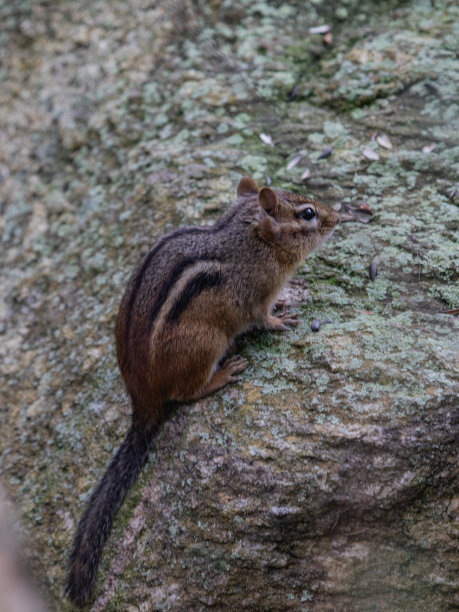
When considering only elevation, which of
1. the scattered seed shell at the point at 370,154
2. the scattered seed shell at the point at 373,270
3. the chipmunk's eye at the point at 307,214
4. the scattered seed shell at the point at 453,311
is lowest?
the scattered seed shell at the point at 453,311

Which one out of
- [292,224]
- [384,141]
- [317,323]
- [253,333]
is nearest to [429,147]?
[384,141]

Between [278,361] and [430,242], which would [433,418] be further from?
[430,242]

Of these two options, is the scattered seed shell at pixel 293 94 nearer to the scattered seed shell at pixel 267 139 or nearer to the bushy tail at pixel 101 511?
the scattered seed shell at pixel 267 139

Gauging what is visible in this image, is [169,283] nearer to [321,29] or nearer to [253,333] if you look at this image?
[253,333]

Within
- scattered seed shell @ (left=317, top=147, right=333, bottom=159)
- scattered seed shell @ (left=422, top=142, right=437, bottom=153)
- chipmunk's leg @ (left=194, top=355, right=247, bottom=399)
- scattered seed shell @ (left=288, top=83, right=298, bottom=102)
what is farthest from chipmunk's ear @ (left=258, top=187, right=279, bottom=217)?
scattered seed shell @ (left=288, top=83, right=298, bottom=102)

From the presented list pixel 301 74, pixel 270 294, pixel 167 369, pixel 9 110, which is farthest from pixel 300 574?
pixel 9 110

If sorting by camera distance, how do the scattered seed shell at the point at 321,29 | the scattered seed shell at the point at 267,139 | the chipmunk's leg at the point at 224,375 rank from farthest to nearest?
the scattered seed shell at the point at 321,29 → the scattered seed shell at the point at 267,139 → the chipmunk's leg at the point at 224,375

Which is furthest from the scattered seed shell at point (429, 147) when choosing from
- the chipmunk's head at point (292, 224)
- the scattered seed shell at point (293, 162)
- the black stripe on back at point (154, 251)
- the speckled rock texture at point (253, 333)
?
the black stripe on back at point (154, 251)
